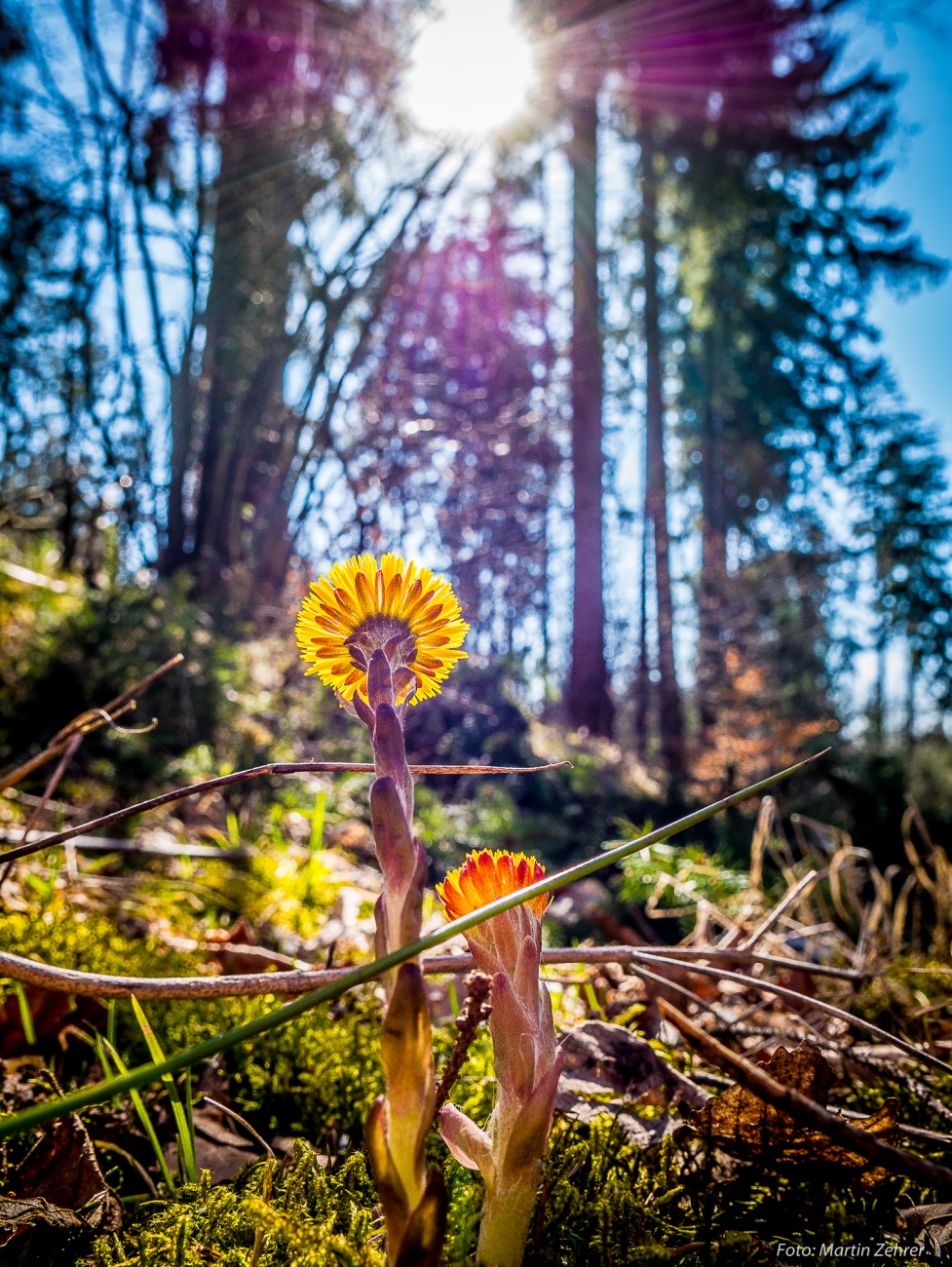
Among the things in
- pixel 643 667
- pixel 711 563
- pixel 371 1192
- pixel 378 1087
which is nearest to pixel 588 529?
pixel 711 563

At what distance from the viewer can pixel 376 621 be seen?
2.00 feet

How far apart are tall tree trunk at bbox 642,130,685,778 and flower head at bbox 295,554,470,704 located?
7470 mm

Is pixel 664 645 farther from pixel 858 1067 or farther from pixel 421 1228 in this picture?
pixel 421 1228

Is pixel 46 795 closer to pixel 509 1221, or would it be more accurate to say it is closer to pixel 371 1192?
pixel 371 1192

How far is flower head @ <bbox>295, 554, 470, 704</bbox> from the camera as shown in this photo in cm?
61

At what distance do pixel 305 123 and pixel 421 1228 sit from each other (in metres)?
8.31

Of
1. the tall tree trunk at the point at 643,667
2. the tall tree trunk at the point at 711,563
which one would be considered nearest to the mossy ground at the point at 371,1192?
the tall tree trunk at the point at 711,563

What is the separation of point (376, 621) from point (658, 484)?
8.89 m

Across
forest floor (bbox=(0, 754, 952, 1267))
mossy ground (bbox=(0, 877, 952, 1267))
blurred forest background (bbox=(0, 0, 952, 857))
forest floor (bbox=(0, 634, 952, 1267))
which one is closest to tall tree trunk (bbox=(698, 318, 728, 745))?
blurred forest background (bbox=(0, 0, 952, 857))

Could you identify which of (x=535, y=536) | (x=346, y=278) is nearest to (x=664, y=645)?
(x=535, y=536)

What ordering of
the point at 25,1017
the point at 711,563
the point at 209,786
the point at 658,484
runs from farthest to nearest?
the point at 711,563, the point at 658,484, the point at 25,1017, the point at 209,786

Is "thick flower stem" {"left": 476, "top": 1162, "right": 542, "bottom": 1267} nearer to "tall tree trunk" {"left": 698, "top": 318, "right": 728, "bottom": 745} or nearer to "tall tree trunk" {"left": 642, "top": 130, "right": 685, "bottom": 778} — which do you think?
"tall tree trunk" {"left": 698, "top": 318, "right": 728, "bottom": 745}

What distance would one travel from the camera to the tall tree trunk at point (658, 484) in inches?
326

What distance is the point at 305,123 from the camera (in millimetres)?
6609
